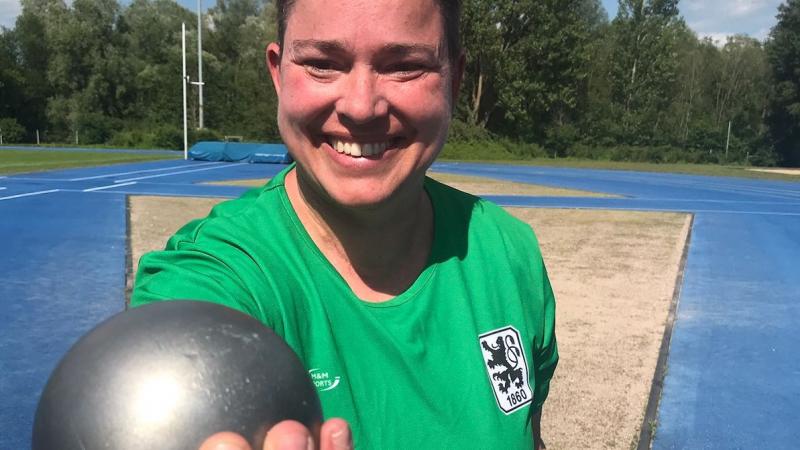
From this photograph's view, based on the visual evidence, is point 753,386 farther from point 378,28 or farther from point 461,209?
point 378,28

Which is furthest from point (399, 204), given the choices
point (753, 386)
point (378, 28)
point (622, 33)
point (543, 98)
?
point (622, 33)

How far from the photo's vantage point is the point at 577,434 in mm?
4805

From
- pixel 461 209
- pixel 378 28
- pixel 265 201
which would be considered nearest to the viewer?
pixel 378 28

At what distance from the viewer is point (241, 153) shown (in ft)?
113

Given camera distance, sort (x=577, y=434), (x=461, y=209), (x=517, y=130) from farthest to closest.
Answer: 1. (x=517, y=130)
2. (x=577, y=434)
3. (x=461, y=209)

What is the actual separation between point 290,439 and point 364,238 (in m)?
0.92

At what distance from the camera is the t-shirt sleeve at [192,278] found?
144 cm

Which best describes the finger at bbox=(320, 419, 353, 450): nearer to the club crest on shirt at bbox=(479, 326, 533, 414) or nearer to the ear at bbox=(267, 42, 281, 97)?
the club crest on shirt at bbox=(479, 326, 533, 414)

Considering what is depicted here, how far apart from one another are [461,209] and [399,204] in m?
0.39

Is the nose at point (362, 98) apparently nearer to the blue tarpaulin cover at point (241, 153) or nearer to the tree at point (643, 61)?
the blue tarpaulin cover at point (241, 153)

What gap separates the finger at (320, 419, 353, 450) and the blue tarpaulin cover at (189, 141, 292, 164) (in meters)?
32.2

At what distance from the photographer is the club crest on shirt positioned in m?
1.82

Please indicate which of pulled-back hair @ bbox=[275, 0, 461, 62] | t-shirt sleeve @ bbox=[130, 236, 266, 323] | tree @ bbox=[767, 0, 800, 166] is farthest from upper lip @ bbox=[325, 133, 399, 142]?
tree @ bbox=[767, 0, 800, 166]

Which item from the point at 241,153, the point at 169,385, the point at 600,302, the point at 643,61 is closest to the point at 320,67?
the point at 169,385
